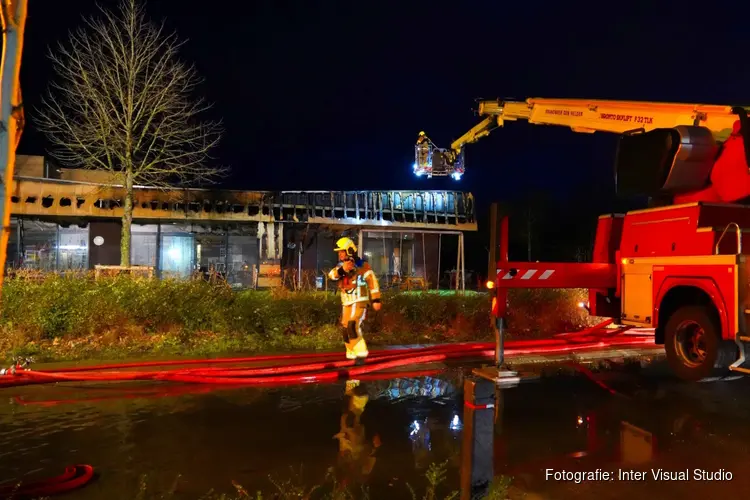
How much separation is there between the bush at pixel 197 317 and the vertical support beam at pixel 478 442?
5.90 metres

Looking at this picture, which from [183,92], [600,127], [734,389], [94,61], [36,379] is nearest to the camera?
[36,379]

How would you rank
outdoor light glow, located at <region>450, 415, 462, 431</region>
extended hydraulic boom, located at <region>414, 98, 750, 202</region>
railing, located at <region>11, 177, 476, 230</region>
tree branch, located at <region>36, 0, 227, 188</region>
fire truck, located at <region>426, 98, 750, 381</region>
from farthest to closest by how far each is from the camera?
railing, located at <region>11, 177, 476, 230</region>
tree branch, located at <region>36, 0, 227, 188</region>
extended hydraulic boom, located at <region>414, 98, 750, 202</region>
fire truck, located at <region>426, 98, 750, 381</region>
outdoor light glow, located at <region>450, 415, 462, 431</region>

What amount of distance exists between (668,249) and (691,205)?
0.61m

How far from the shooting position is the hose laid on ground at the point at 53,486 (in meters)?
3.52

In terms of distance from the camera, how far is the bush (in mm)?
8281

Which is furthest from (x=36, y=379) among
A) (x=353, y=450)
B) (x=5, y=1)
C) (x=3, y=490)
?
(x=5, y=1)

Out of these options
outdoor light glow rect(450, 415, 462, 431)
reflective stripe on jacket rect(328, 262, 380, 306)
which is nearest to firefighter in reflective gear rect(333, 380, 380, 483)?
outdoor light glow rect(450, 415, 462, 431)

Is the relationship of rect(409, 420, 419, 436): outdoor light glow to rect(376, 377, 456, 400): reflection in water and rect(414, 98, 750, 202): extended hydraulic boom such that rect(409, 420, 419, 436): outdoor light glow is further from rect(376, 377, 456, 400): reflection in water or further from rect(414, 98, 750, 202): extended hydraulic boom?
rect(414, 98, 750, 202): extended hydraulic boom

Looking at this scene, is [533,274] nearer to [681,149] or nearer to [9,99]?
[681,149]

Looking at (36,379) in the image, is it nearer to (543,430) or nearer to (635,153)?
(543,430)

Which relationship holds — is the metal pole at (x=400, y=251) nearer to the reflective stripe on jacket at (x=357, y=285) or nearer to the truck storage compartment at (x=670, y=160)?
the reflective stripe on jacket at (x=357, y=285)

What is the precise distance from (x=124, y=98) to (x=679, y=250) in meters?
12.8

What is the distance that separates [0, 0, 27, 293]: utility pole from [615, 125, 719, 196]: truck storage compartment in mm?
6931

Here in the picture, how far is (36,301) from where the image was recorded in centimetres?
836
